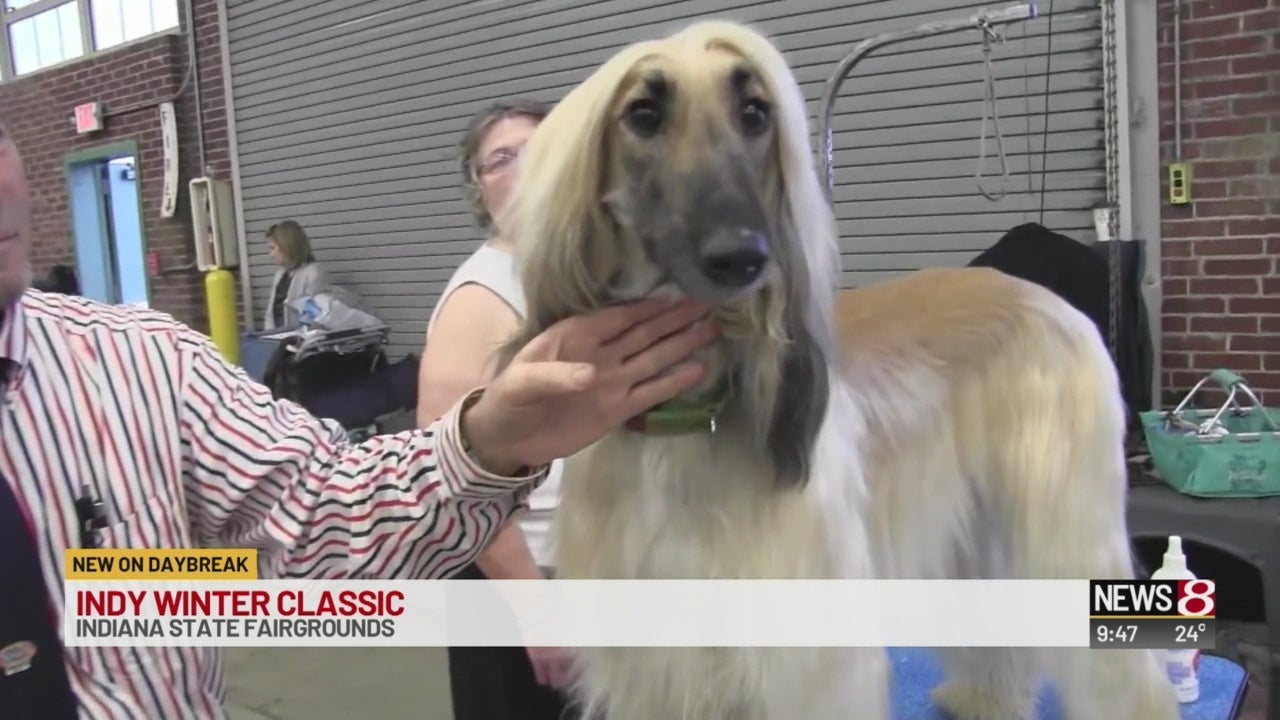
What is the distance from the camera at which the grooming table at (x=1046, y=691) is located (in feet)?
5.52

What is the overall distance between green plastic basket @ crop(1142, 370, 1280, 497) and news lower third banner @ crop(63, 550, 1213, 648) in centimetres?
69

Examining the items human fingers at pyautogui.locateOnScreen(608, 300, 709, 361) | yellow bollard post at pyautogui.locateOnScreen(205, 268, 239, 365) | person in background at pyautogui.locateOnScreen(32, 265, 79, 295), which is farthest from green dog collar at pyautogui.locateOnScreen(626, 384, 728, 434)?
person in background at pyautogui.locateOnScreen(32, 265, 79, 295)

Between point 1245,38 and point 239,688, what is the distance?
339 centimetres

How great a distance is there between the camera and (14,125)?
838cm

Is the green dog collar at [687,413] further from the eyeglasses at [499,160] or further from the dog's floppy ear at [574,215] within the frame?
the eyeglasses at [499,160]

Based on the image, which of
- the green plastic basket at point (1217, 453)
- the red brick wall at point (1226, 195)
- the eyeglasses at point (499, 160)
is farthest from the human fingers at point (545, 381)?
the red brick wall at point (1226, 195)

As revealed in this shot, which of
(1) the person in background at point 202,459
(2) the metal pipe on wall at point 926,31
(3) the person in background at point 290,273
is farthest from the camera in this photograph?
(3) the person in background at point 290,273

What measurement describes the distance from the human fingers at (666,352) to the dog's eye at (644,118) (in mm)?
202

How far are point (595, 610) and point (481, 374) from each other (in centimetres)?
37

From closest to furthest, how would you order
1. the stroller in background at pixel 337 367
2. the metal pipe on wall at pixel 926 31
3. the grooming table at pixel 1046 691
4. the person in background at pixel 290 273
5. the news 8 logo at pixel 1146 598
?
the news 8 logo at pixel 1146 598
the grooming table at pixel 1046 691
the metal pipe on wall at pixel 926 31
the stroller in background at pixel 337 367
the person in background at pixel 290 273

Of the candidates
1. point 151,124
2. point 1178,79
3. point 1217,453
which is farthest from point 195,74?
point 1217,453

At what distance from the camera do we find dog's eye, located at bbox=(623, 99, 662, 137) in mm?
1093

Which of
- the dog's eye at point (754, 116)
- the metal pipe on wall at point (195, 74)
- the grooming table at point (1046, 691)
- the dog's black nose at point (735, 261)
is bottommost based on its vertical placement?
the grooming table at point (1046, 691)

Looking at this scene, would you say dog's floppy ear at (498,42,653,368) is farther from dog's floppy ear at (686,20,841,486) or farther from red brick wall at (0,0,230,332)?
red brick wall at (0,0,230,332)
